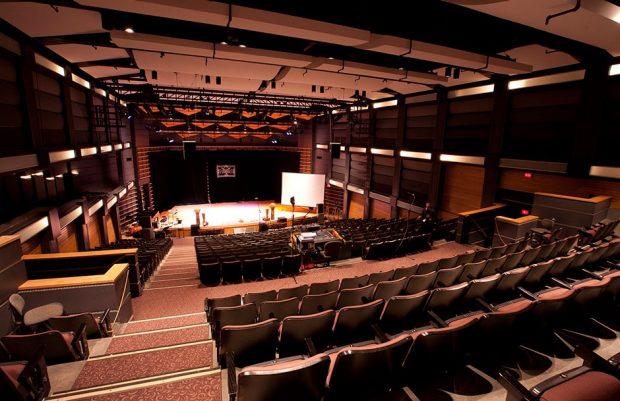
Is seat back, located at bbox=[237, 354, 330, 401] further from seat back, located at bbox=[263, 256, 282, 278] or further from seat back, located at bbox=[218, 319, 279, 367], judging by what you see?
seat back, located at bbox=[263, 256, 282, 278]

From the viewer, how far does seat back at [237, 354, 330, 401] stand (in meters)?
1.93

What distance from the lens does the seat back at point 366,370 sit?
214cm

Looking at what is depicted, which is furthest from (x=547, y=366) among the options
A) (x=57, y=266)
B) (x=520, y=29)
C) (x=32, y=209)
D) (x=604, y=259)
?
(x=32, y=209)

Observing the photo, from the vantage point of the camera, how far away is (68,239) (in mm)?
8898

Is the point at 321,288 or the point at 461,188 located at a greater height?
the point at 461,188

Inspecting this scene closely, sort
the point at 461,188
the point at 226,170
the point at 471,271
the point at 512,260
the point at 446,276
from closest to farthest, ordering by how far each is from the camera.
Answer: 1. the point at 446,276
2. the point at 471,271
3. the point at 512,260
4. the point at 461,188
5. the point at 226,170

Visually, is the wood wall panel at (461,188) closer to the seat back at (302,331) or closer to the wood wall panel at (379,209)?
the wood wall panel at (379,209)

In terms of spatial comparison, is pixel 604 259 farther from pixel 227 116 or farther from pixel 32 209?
pixel 227 116

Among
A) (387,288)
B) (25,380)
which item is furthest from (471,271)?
(25,380)

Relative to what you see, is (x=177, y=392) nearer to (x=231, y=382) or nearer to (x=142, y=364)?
(x=231, y=382)

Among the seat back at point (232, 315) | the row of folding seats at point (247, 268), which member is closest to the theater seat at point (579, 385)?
the seat back at point (232, 315)

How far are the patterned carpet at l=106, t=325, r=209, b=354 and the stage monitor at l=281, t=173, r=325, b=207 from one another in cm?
1315

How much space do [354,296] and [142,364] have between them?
263cm

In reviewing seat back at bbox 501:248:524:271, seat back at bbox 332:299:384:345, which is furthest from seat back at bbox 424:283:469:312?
seat back at bbox 501:248:524:271
